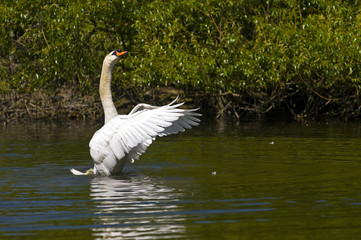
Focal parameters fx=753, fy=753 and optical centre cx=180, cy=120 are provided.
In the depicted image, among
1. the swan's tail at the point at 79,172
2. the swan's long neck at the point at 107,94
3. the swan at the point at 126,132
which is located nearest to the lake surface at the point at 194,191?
the swan's tail at the point at 79,172

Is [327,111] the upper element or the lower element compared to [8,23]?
lower

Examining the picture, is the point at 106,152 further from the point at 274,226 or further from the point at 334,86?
the point at 334,86

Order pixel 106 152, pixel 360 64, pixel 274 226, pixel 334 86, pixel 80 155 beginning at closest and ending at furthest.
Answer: pixel 274 226, pixel 106 152, pixel 80 155, pixel 360 64, pixel 334 86

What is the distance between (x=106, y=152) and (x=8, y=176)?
1938 millimetres

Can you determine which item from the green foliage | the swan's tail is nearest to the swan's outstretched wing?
the swan's tail

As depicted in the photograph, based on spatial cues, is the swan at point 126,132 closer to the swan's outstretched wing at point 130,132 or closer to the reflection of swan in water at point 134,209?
the swan's outstretched wing at point 130,132

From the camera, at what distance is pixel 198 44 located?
25.1 m

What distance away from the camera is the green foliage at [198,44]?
23.6m

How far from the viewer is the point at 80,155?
55.4ft

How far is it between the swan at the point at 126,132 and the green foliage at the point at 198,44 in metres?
10.6

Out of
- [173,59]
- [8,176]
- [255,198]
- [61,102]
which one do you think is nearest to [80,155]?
[8,176]

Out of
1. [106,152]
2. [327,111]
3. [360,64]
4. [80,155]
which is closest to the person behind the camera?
[106,152]

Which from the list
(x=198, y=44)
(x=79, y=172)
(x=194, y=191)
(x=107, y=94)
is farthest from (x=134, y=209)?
(x=198, y=44)

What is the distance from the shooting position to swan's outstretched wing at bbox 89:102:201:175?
12.1 m
